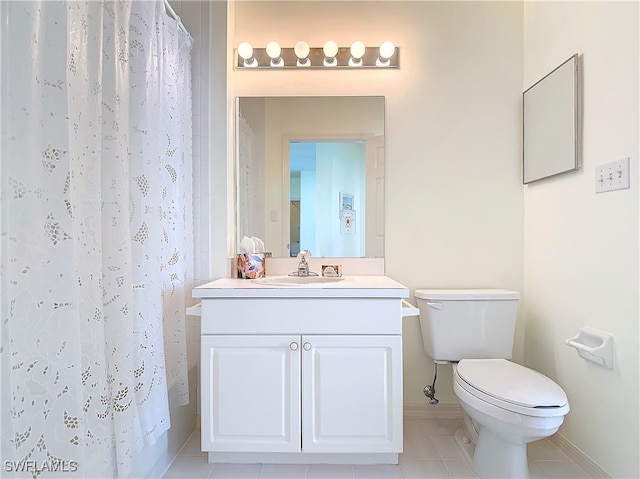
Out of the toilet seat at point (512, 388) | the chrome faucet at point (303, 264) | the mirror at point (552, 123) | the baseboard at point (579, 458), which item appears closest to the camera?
the toilet seat at point (512, 388)

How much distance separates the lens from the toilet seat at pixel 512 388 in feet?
4.24

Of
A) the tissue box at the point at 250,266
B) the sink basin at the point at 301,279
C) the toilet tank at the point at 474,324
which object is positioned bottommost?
the toilet tank at the point at 474,324

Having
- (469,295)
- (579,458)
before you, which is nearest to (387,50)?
(469,295)

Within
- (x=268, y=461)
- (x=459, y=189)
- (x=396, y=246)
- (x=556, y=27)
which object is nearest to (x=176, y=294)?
(x=268, y=461)

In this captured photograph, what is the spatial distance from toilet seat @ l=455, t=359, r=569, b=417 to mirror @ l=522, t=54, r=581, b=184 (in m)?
0.92

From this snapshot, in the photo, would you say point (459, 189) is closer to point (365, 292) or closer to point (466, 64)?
point (466, 64)

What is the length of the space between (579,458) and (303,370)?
1270 mm

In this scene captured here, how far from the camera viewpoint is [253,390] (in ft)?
4.88

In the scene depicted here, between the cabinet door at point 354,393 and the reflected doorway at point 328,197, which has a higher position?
the reflected doorway at point 328,197

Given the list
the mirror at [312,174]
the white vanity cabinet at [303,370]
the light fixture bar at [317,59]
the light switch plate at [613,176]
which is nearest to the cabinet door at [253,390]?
the white vanity cabinet at [303,370]

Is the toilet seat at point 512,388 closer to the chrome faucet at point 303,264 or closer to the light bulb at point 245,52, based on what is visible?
the chrome faucet at point 303,264

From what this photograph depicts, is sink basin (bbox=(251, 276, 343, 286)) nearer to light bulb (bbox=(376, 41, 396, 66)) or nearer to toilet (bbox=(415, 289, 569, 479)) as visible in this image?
toilet (bbox=(415, 289, 569, 479))

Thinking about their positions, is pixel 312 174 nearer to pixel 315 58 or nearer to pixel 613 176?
pixel 315 58

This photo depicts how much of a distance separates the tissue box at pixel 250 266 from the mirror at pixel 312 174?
6.7 inches
